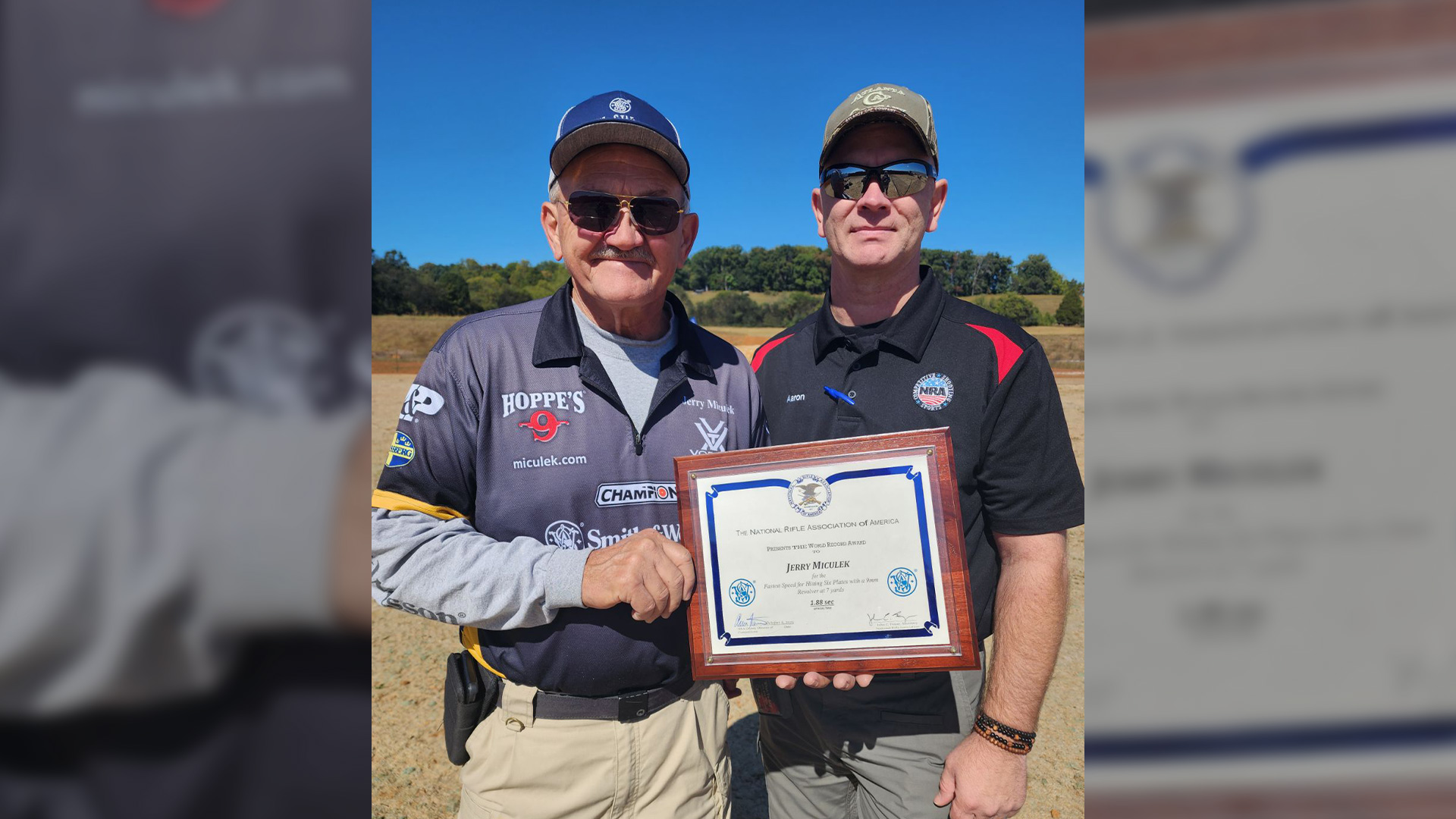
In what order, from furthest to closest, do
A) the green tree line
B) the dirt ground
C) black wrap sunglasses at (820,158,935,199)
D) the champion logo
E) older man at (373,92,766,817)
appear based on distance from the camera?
the green tree line < the dirt ground < black wrap sunglasses at (820,158,935,199) < the champion logo < older man at (373,92,766,817)

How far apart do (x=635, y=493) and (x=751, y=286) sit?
81.7 metres

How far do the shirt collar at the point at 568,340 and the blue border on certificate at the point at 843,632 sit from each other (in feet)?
1.65

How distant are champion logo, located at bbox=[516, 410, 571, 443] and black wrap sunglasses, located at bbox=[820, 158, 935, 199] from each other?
1.46 meters

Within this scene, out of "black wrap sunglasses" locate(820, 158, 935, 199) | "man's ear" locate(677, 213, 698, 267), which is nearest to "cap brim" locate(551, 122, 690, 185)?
"man's ear" locate(677, 213, 698, 267)

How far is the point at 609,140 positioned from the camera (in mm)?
2246

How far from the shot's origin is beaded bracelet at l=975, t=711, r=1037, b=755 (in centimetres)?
230

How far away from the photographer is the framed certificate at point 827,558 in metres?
2.03
